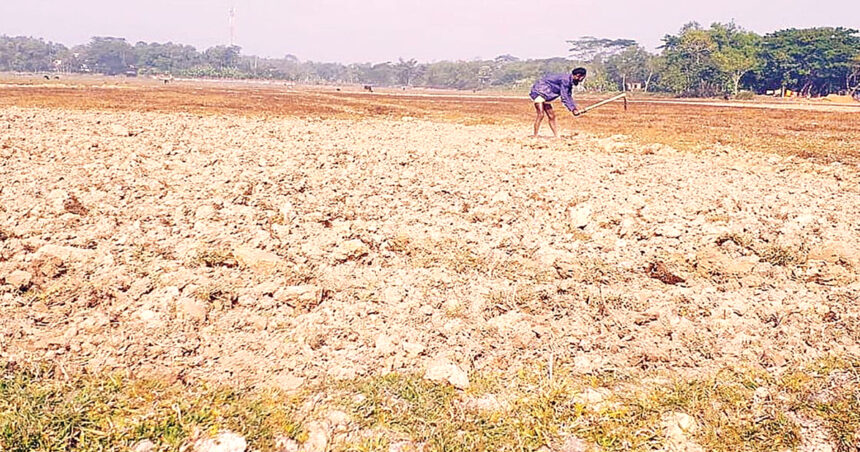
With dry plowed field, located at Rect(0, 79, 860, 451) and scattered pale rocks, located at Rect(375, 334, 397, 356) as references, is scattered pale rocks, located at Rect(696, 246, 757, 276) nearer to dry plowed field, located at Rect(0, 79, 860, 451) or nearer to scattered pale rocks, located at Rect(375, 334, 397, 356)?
dry plowed field, located at Rect(0, 79, 860, 451)

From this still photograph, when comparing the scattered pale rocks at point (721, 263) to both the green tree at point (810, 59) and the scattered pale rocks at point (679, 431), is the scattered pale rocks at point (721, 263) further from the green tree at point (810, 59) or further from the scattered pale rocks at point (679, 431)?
the green tree at point (810, 59)

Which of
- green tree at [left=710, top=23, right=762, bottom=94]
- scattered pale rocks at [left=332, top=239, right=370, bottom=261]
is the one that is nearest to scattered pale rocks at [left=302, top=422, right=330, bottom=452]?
scattered pale rocks at [left=332, top=239, right=370, bottom=261]

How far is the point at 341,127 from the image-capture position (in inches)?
552

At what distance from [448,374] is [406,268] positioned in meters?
1.39

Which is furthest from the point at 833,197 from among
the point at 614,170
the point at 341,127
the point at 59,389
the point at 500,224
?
the point at 341,127

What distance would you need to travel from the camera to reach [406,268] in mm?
4094

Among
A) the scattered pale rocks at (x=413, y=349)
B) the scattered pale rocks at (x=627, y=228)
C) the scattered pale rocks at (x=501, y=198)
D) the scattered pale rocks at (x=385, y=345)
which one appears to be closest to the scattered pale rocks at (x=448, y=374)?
the scattered pale rocks at (x=413, y=349)

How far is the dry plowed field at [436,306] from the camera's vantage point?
2494mm

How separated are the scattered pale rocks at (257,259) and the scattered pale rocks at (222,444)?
1.65 m

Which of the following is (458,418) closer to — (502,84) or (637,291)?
(637,291)

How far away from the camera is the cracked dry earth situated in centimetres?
298

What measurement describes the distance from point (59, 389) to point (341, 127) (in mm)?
11836

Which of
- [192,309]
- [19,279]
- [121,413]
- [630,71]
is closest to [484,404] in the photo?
[121,413]

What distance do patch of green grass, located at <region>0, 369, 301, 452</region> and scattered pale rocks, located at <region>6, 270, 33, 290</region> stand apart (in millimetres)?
993
